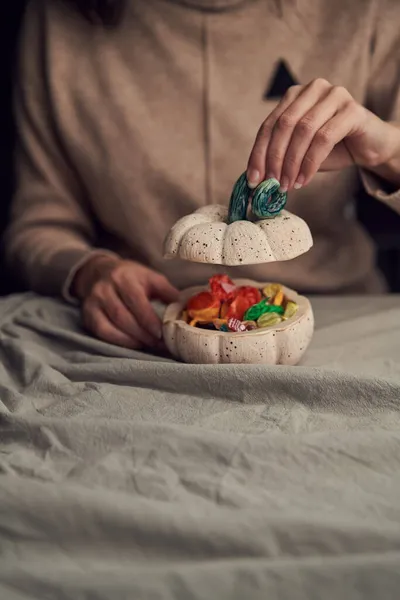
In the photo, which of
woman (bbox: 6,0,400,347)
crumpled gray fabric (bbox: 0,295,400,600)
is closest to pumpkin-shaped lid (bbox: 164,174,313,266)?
crumpled gray fabric (bbox: 0,295,400,600)

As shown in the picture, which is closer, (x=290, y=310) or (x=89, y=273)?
(x=290, y=310)

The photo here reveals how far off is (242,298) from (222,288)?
3 cm

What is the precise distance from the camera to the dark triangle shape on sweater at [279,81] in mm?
1090

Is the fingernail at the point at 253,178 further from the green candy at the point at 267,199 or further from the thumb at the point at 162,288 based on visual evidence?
the thumb at the point at 162,288

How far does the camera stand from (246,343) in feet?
2.39

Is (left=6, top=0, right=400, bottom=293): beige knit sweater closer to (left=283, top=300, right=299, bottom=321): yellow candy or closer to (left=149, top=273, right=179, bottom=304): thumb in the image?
(left=149, top=273, right=179, bottom=304): thumb

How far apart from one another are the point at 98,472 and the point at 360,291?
0.70 m

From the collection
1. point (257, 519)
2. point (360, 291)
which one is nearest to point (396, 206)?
point (360, 291)

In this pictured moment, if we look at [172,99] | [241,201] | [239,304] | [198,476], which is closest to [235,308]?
[239,304]

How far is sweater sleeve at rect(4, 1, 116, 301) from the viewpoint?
3.63 feet

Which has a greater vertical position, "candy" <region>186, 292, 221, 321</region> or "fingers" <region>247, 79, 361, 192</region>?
"fingers" <region>247, 79, 361, 192</region>

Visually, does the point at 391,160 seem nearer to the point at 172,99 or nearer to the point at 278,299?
the point at 278,299

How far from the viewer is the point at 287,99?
0.81m

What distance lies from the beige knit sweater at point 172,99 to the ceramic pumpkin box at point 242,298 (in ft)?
1.02
